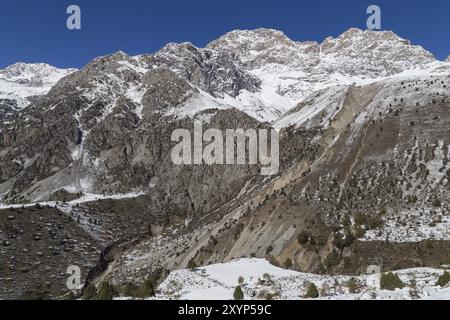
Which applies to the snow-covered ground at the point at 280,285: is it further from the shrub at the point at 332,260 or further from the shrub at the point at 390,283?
the shrub at the point at 332,260

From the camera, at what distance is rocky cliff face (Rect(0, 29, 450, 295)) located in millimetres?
36250

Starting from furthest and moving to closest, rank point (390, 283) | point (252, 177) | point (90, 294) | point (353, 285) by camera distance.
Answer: point (252, 177), point (90, 294), point (353, 285), point (390, 283)

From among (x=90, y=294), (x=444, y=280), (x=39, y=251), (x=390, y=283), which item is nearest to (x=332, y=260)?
(x=390, y=283)

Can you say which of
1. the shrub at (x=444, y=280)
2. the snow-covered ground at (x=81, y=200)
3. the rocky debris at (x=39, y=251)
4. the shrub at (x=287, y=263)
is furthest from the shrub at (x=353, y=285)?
the snow-covered ground at (x=81, y=200)

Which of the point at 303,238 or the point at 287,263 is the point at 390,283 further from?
the point at 303,238

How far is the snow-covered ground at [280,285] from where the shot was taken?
18.1m

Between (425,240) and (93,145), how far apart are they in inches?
4069

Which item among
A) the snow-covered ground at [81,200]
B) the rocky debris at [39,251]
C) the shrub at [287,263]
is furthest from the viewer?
the snow-covered ground at [81,200]

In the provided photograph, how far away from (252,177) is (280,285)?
5285 cm

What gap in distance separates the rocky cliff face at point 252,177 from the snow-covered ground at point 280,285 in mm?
5868

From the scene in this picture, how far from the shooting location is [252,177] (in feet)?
251

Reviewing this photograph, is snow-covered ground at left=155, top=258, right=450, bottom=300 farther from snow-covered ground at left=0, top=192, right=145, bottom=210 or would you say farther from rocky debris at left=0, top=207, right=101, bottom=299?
snow-covered ground at left=0, top=192, right=145, bottom=210

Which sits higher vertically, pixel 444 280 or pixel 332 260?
pixel 444 280

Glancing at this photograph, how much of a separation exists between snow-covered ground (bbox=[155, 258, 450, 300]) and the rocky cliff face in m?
5.87
